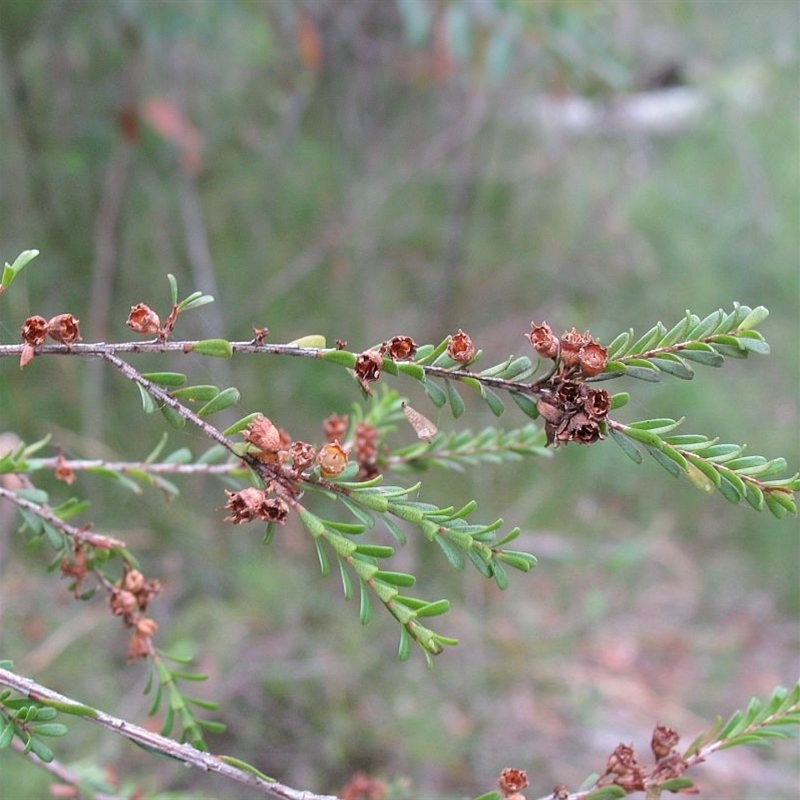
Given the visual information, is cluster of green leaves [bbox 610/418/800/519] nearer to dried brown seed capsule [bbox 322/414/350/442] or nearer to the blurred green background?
dried brown seed capsule [bbox 322/414/350/442]

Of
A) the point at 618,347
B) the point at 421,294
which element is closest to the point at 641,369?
the point at 618,347

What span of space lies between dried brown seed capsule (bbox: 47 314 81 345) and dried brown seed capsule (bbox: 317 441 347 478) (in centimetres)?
16

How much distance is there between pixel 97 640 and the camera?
2066mm

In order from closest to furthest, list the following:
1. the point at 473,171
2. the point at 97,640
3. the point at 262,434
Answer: the point at 262,434, the point at 97,640, the point at 473,171

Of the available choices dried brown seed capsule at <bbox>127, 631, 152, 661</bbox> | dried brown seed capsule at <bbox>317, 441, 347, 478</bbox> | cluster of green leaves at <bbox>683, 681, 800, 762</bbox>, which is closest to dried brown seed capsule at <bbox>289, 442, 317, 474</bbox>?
dried brown seed capsule at <bbox>317, 441, 347, 478</bbox>

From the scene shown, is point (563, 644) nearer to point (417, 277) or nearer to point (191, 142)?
point (417, 277)

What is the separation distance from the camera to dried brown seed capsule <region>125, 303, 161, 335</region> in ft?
1.59

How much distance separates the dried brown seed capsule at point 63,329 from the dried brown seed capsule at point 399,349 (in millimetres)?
176

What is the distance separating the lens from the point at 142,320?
49 cm

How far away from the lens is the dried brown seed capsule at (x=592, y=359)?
17.8 inches

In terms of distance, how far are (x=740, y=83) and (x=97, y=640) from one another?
298 cm

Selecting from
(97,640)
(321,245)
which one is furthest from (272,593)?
(321,245)

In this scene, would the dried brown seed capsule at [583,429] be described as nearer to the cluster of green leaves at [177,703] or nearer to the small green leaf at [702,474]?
the small green leaf at [702,474]

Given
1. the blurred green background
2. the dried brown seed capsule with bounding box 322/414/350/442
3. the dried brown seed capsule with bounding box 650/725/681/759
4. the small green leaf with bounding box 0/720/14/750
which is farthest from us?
the blurred green background
